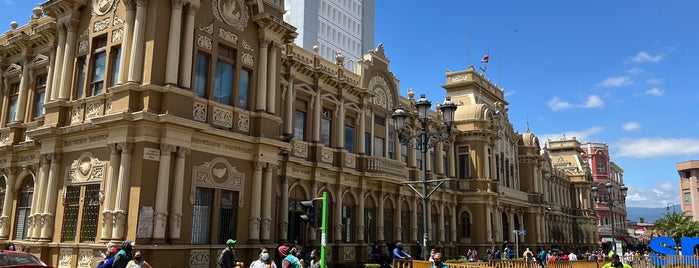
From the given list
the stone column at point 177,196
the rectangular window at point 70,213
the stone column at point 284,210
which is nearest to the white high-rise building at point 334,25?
the stone column at point 284,210

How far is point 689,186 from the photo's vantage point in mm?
85062

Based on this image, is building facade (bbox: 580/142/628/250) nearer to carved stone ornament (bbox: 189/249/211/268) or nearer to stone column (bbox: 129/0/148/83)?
carved stone ornament (bbox: 189/249/211/268)

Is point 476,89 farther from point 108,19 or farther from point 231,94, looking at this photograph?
point 108,19

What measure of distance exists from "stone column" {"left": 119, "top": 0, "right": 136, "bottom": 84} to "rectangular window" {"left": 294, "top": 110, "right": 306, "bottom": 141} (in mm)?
9027

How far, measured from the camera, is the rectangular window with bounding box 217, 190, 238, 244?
60.1ft

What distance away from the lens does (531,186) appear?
157 ft

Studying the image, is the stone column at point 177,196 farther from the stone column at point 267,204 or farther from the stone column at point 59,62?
the stone column at point 59,62

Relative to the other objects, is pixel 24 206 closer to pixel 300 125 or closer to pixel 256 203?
pixel 256 203

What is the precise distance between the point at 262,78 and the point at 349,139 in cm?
929

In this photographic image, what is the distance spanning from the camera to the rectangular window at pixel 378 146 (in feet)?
101

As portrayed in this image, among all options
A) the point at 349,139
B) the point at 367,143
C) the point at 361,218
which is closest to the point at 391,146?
the point at 367,143

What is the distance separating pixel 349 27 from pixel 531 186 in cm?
4858

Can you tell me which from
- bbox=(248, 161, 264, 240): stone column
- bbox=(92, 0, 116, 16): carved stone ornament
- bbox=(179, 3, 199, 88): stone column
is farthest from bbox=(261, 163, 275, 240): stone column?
bbox=(92, 0, 116, 16): carved stone ornament

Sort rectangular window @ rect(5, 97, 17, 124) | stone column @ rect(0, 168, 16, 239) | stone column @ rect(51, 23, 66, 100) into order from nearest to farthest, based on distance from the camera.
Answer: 1. stone column @ rect(51, 23, 66, 100)
2. stone column @ rect(0, 168, 16, 239)
3. rectangular window @ rect(5, 97, 17, 124)
